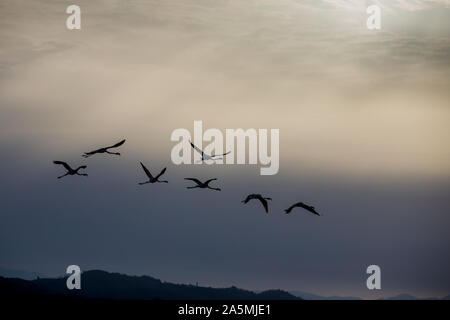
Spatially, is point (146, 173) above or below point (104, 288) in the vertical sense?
above

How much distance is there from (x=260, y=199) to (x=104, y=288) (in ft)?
229
